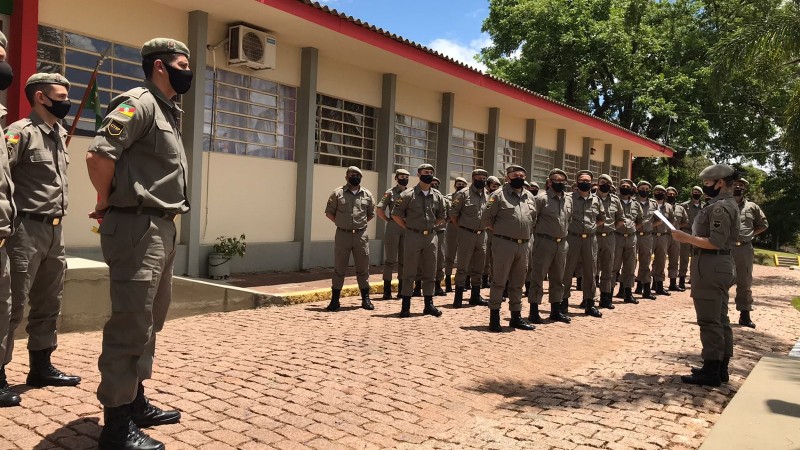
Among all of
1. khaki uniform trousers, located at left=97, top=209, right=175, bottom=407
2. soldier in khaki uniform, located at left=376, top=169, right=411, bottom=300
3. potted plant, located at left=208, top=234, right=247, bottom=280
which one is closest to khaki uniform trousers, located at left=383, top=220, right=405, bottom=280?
soldier in khaki uniform, located at left=376, top=169, right=411, bottom=300

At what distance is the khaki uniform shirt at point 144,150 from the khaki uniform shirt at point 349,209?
5.05 meters

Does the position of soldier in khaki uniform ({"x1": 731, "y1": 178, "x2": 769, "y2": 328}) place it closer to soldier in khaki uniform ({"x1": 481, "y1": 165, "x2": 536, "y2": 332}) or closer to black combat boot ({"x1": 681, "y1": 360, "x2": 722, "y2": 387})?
soldier in khaki uniform ({"x1": 481, "y1": 165, "x2": 536, "y2": 332})

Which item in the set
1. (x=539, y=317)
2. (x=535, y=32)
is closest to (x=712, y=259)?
(x=539, y=317)

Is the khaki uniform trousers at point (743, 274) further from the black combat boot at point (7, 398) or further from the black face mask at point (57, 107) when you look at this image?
the black combat boot at point (7, 398)

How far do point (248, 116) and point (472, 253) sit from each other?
4.45m

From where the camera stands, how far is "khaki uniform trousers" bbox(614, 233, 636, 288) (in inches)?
436

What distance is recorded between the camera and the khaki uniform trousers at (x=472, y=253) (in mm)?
9742

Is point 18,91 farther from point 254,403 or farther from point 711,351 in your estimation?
point 711,351

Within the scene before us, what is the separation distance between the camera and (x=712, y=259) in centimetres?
555

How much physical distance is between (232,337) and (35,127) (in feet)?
9.44

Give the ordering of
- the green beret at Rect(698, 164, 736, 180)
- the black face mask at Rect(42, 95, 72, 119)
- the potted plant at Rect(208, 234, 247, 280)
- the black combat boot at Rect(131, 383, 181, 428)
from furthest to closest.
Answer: the potted plant at Rect(208, 234, 247, 280) → the green beret at Rect(698, 164, 736, 180) → the black face mask at Rect(42, 95, 72, 119) → the black combat boot at Rect(131, 383, 181, 428)

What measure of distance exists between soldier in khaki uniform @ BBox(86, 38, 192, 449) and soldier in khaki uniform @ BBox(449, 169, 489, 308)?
21.9 ft

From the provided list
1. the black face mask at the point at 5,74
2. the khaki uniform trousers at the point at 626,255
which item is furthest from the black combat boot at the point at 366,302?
the black face mask at the point at 5,74

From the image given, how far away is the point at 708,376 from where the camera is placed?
213 inches
